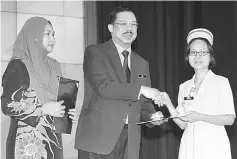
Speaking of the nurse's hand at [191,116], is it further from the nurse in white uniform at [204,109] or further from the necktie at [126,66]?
the necktie at [126,66]

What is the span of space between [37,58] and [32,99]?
0.93 feet

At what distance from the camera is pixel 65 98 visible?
9.52ft

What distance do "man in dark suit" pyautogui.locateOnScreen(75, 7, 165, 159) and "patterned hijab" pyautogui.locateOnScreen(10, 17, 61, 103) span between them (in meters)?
0.25

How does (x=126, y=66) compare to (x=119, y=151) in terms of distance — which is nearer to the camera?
(x=119, y=151)

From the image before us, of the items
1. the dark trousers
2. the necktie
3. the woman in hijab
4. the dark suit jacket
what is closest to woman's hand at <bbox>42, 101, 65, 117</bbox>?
the woman in hijab

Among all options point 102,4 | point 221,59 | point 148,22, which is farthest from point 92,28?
point 221,59

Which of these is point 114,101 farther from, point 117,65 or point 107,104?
point 117,65

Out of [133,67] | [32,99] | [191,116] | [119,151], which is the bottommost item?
[119,151]

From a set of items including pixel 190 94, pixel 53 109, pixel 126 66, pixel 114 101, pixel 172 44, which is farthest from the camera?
pixel 172 44

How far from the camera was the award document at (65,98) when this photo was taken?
2.86 metres

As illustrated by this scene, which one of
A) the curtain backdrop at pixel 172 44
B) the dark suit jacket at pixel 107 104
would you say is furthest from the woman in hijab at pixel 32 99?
the curtain backdrop at pixel 172 44

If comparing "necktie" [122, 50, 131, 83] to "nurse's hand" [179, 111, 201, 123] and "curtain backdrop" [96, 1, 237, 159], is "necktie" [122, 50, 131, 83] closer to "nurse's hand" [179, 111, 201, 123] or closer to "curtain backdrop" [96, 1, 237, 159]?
"nurse's hand" [179, 111, 201, 123]

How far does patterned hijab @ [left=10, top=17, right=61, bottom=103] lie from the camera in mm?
2936

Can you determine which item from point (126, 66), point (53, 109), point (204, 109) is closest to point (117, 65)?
point (126, 66)
